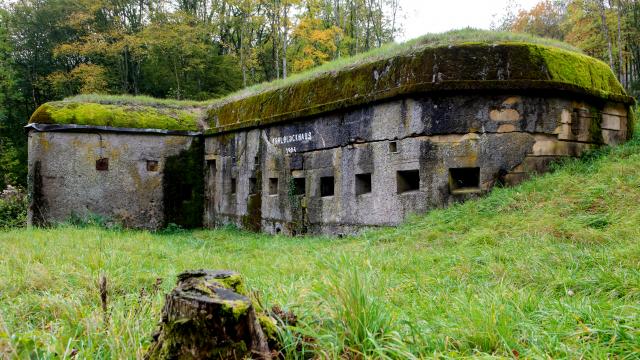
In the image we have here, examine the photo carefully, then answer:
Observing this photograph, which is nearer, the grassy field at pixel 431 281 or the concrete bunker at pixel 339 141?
the grassy field at pixel 431 281

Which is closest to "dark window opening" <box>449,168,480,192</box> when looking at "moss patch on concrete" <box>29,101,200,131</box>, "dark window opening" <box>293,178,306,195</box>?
"dark window opening" <box>293,178,306,195</box>

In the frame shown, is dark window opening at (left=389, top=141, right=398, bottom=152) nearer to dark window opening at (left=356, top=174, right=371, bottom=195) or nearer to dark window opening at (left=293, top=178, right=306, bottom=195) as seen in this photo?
dark window opening at (left=356, top=174, right=371, bottom=195)

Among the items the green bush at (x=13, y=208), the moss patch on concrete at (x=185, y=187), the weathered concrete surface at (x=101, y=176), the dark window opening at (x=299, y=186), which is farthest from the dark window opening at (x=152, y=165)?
the green bush at (x=13, y=208)

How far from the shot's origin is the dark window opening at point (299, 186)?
881 centimetres

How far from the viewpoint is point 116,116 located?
10.8m

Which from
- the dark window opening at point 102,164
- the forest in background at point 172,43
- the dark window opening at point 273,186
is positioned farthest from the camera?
the forest in background at point 172,43

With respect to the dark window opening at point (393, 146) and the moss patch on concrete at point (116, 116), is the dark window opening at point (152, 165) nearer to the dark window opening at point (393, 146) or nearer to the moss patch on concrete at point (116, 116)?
the moss patch on concrete at point (116, 116)

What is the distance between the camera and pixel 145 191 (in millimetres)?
10969

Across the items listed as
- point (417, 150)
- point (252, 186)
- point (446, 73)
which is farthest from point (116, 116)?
point (446, 73)

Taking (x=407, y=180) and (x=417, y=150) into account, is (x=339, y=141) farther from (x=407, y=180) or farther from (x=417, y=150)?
(x=417, y=150)

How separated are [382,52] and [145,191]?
6409 millimetres

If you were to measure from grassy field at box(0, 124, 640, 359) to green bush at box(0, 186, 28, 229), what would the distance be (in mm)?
8416

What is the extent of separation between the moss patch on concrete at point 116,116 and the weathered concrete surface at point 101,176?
262mm

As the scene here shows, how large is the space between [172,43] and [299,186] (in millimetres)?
14791
